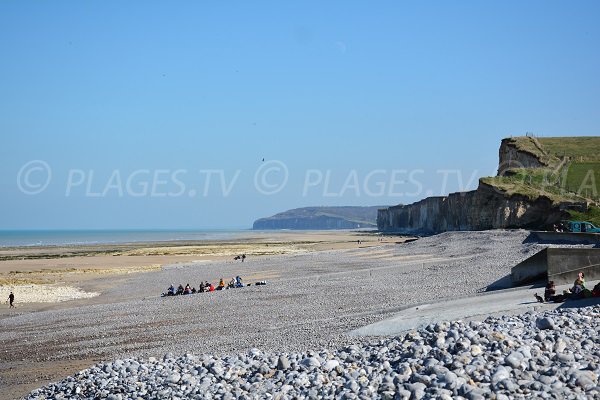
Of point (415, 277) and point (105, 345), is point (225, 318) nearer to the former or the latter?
point (105, 345)

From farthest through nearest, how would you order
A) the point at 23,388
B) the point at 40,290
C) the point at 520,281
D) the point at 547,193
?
the point at 547,193 → the point at 40,290 → the point at 520,281 → the point at 23,388

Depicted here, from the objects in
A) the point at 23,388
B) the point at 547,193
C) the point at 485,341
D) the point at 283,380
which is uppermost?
the point at 547,193

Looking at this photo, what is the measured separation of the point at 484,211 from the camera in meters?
70.7

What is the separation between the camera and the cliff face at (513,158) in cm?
7544

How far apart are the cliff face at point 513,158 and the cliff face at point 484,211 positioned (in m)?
5.17

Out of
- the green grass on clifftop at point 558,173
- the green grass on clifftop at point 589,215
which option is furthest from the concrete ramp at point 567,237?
the green grass on clifftop at point 558,173

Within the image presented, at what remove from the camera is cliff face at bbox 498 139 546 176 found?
247ft

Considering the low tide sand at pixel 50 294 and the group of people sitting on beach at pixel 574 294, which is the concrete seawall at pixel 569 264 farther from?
the low tide sand at pixel 50 294

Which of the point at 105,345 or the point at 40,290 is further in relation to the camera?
the point at 40,290

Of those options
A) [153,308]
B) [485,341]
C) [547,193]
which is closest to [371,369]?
[485,341]

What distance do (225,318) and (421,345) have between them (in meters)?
11.9

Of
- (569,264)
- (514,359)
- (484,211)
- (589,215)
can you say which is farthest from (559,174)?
(514,359)

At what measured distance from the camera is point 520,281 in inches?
856

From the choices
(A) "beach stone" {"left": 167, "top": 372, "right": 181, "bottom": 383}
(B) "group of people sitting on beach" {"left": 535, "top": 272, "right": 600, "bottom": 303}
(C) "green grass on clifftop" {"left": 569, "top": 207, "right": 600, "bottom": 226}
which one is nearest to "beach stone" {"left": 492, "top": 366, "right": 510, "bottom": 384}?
(A) "beach stone" {"left": 167, "top": 372, "right": 181, "bottom": 383}
